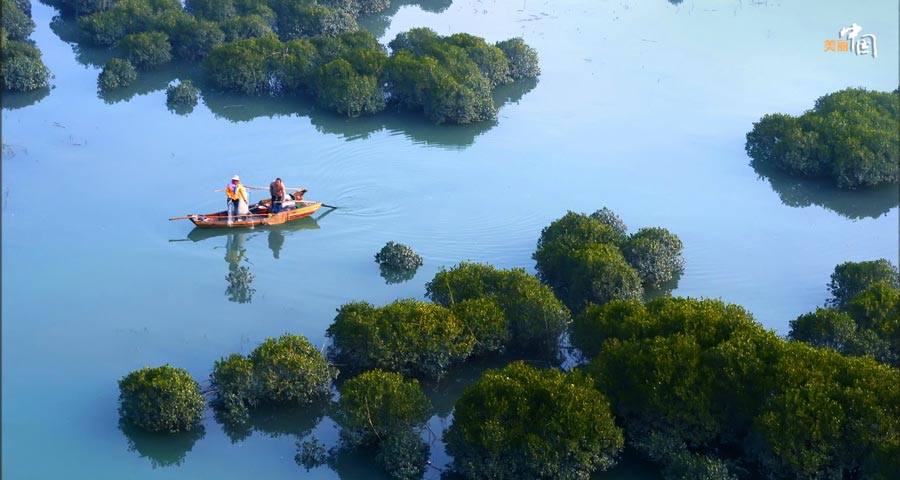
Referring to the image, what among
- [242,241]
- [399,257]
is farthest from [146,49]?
[399,257]

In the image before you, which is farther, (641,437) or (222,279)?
(222,279)

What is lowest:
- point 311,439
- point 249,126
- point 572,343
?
point 311,439

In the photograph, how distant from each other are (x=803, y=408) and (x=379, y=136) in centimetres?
1728

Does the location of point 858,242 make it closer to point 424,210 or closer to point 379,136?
point 424,210

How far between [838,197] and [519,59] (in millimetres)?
12283

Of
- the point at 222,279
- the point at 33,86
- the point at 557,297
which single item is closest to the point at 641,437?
the point at 557,297

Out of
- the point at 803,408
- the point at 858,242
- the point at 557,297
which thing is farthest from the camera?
the point at 858,242

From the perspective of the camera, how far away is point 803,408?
15953 millimetres

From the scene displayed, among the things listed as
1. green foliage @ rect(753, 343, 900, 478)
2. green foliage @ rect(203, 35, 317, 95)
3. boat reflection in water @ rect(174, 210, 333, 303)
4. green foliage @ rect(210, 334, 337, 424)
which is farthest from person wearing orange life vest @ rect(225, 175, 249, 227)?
green foliage @ rect(753, 343, 900, 478)

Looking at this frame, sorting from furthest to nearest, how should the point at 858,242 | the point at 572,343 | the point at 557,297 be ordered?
the point at 858,242
the point at 557,297
the point at 572,343

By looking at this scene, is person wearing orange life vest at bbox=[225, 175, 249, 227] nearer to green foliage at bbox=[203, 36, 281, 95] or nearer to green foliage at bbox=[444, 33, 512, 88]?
green foliage at bbox=[203, 36, 281, 95]

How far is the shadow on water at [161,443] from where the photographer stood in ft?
55.5

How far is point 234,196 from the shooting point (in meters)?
23.9

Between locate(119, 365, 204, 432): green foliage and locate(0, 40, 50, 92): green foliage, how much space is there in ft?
60.3
